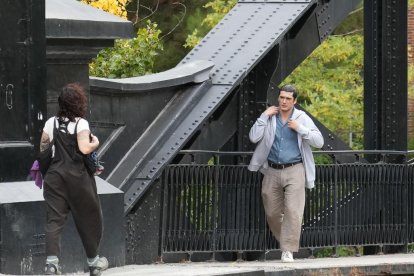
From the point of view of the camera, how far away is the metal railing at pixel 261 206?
1520 centimetres

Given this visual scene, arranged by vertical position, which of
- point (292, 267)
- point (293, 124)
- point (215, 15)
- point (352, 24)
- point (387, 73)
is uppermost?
point (352, 24)

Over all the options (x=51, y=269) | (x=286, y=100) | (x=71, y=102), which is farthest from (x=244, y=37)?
(x=51, y=269)

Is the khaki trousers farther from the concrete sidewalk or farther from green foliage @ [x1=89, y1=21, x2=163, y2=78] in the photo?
green foliage @ [x1=89, y1=21, x2=163, y2=78]

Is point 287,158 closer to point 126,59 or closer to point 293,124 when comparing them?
point 293,124

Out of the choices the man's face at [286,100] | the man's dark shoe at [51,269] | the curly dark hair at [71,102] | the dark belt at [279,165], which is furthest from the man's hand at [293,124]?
the man's dark shoe at [51,269]

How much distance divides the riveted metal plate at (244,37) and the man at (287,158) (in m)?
0.92

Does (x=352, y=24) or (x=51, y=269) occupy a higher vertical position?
(x=352, y=24)

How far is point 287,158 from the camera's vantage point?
15.0 meters

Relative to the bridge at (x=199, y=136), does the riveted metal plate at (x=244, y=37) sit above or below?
above

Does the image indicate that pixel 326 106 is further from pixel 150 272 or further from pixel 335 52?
pixel 150 272

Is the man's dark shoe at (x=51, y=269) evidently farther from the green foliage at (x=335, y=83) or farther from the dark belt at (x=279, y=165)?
the green foliage at (x=335, y=83)

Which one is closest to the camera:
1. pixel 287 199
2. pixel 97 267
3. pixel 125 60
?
pixel 97 267

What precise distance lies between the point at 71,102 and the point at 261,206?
4442mm

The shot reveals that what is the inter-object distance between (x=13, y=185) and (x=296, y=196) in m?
3.50
